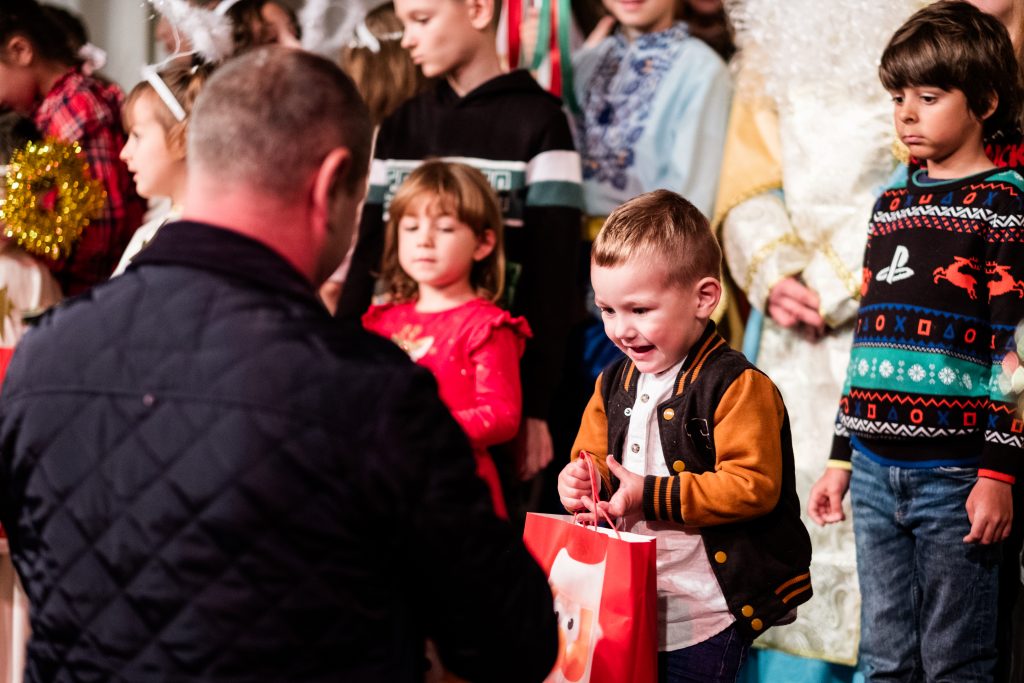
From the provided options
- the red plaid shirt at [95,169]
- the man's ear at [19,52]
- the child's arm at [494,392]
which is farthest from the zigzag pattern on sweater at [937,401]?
the man's ear at [19,52]

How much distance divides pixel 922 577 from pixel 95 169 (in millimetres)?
2730

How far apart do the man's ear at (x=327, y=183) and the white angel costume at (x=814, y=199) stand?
1895 mm

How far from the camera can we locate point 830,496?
267 centimetres

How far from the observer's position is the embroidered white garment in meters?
2.07

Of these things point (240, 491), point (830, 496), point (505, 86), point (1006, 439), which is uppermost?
point (505, 86)

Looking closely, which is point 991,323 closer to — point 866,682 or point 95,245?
point 866,682

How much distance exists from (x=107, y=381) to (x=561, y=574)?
90 cm

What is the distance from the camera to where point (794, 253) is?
10.6ft

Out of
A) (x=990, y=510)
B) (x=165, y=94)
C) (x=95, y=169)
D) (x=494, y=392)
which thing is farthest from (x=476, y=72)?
(x=990, y=510)

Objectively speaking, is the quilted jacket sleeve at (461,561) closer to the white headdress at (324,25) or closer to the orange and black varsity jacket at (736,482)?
the orange and black varsity jacket at (736,482)

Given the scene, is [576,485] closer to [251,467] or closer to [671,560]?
[671,560]

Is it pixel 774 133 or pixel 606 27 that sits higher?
pixel 606 27

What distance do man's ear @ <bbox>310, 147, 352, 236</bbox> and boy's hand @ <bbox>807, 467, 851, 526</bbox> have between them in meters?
1.60

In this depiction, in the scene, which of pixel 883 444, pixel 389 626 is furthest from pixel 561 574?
pixel 883 444
